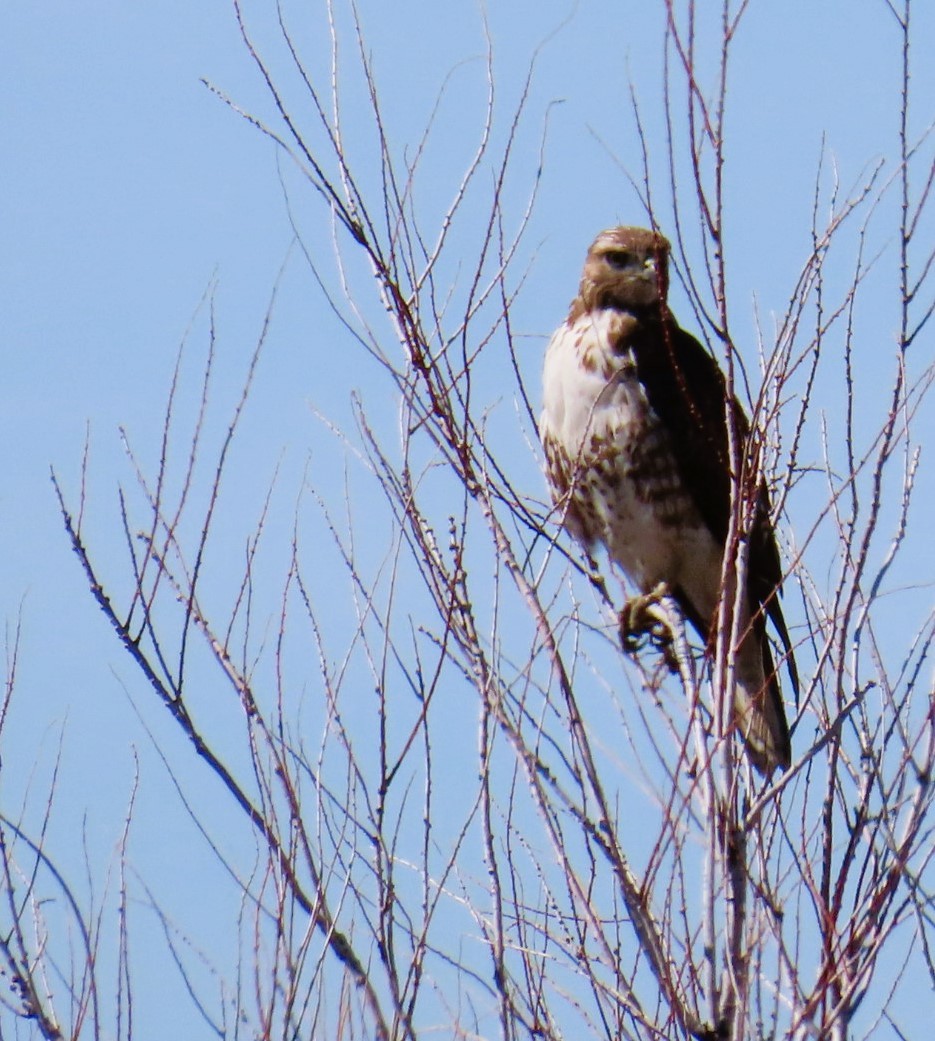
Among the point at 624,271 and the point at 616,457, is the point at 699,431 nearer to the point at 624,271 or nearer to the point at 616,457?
the point at 616,457

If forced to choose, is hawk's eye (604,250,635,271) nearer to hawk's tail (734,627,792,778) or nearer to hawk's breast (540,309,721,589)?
hawk's breast (540,309,721,589)

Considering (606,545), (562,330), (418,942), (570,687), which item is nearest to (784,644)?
(606,545)

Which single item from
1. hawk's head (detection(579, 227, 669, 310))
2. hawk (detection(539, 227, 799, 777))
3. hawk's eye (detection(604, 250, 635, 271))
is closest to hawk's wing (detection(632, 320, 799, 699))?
hawk (detection(539, 227, 799, 777))

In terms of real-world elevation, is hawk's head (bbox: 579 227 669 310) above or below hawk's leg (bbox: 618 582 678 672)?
above

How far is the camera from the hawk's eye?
495 cm

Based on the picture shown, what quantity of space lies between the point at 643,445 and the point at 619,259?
2.04ft

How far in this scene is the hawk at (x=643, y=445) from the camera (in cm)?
467

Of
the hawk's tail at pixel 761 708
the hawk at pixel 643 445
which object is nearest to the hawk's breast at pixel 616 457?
the hawk at pixel 643 445

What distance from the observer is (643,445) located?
470 cm

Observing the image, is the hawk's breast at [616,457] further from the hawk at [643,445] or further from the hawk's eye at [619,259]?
the hawk's eye at [619,259]

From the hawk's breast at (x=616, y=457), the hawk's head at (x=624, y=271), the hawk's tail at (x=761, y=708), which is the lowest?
the hawk's tail at (x=761, y=708)

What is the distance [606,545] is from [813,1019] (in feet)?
6.98

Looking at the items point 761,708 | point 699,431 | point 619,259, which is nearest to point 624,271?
point 619,259

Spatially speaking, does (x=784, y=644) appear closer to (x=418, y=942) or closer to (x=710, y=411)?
(x=710, y=411)
